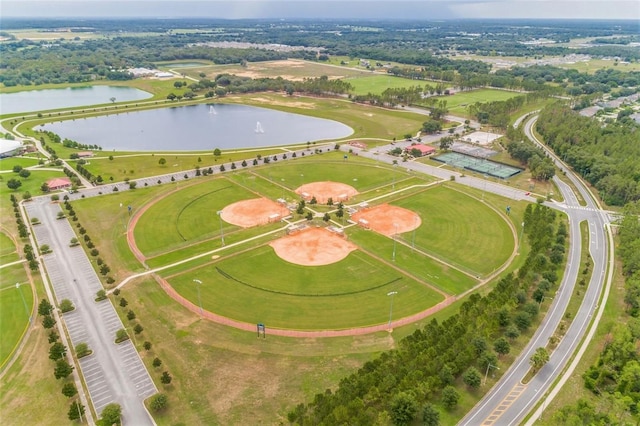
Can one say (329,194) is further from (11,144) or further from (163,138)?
(11,144)

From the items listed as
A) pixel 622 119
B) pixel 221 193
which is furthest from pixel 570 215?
pixel 622 119

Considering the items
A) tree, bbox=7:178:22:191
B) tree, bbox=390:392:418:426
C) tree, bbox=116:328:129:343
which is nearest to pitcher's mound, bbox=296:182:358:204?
tree, bbox=116:328:129:343

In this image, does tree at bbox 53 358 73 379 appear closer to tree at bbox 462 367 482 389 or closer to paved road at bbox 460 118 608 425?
paved road at bbox 460 118 608 425

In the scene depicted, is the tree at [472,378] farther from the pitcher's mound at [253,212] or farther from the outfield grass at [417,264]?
the pitcher's mound at [253,212]

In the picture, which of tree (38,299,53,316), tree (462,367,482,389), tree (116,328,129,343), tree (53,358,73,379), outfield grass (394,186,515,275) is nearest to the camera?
tree (53,358,73,379)

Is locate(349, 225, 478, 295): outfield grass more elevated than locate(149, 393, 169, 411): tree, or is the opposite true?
locate(149, 393, 169, 411): tree

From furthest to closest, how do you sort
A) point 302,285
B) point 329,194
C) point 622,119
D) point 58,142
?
1. point 622,119
2. point 58,142
3. point 329,194
4. point 302,285

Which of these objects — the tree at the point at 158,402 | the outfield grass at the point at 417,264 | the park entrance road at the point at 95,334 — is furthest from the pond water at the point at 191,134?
the tree at the point at 158,402
